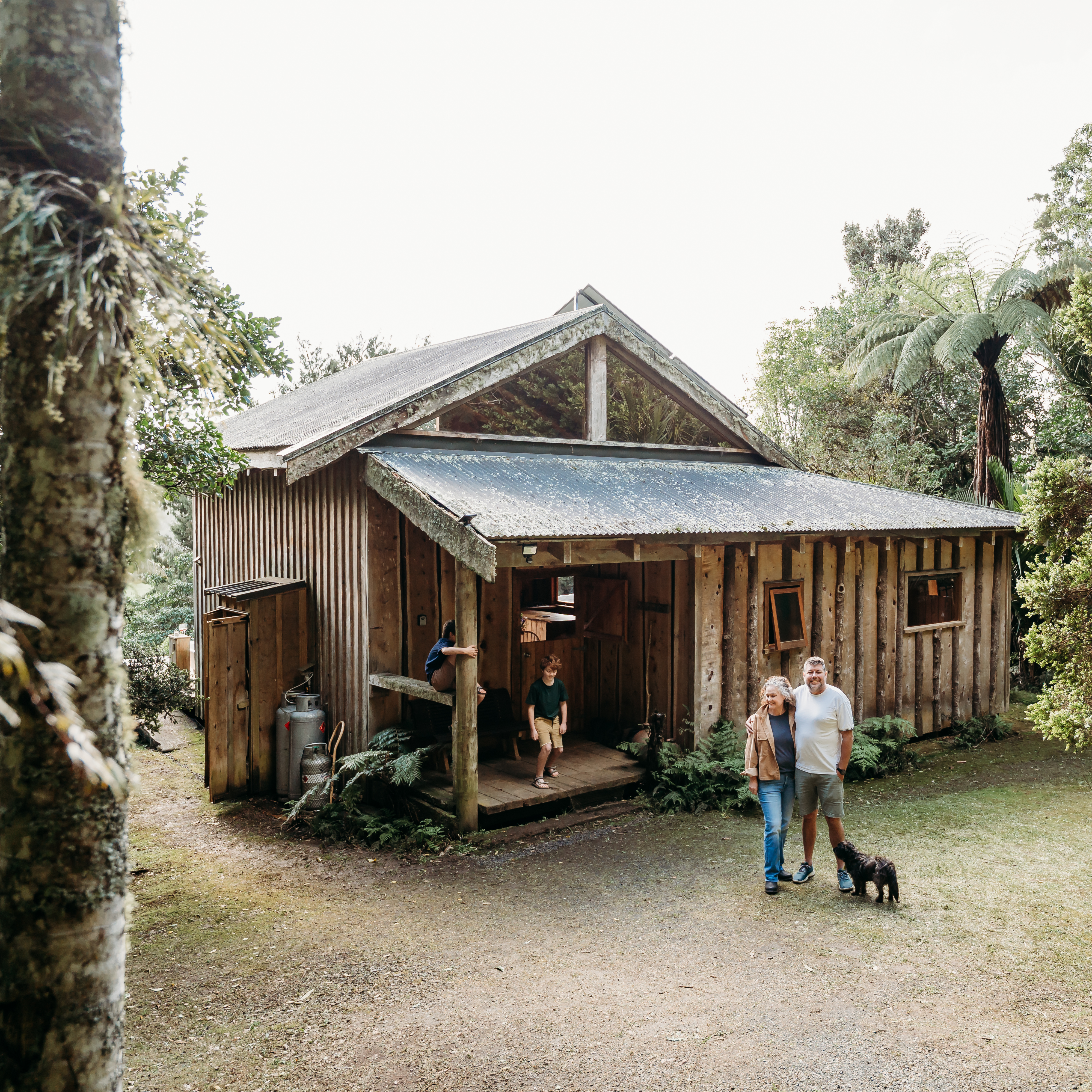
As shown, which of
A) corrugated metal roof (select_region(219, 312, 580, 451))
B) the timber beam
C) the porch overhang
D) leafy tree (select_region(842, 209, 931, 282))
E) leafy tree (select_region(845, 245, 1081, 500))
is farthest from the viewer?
leafy tree (select_region(842, 209, 931, 282))

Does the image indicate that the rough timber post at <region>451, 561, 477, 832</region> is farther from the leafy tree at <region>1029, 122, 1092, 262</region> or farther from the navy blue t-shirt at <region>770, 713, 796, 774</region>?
the leafy tree at <region>1029, 122, 1092, 262</region>

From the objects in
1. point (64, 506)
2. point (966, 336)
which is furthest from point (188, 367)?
point (966, 336)

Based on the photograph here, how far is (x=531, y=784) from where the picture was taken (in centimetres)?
922

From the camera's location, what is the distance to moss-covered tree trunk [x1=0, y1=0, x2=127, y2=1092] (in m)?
2.71

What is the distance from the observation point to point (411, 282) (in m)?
63.0

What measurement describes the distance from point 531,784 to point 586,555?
266cm

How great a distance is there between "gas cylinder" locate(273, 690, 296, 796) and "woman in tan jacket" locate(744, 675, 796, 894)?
5.34 m

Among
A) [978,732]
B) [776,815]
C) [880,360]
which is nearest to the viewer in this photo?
[776,815]

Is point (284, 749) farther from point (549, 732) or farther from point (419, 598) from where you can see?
point (549, 732)

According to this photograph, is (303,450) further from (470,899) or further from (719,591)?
(719,591)

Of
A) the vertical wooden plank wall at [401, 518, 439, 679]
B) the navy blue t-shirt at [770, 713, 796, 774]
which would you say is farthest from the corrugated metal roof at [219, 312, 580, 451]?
the navy blue t-shirt at [770, 713, 796, 774]

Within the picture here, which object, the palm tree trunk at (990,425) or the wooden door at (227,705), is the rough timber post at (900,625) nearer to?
the palm tree trunk at (990,425)

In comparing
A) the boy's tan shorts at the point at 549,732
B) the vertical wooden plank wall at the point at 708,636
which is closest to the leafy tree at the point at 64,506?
the boy's tan shorts at the point at 549,732

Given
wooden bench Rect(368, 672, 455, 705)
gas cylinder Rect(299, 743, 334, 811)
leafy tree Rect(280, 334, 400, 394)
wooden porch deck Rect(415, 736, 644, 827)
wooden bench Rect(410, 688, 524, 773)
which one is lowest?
wooden porch deck Rect(415, 736, 644, 827)
